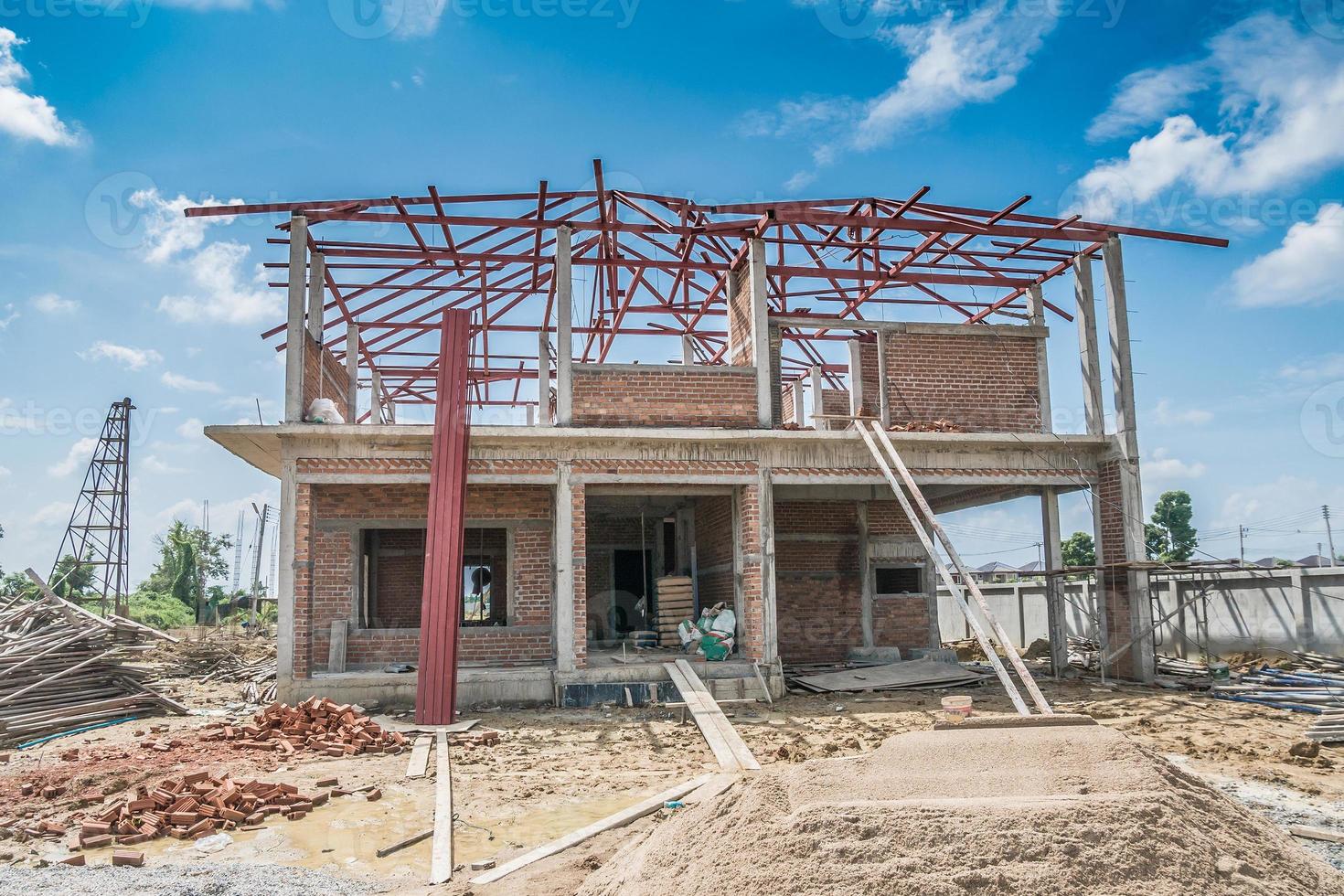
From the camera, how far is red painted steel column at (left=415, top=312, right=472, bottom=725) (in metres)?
12.1

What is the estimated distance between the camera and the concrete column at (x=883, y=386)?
15.0 m

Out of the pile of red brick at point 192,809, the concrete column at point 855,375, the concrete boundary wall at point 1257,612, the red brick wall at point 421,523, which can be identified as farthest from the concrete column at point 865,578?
the pile of red brick at point 192,809

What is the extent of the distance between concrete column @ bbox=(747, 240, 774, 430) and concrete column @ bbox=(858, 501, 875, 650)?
466 cm

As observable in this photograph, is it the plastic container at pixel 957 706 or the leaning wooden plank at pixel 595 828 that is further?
the plastic container at pixel 957 706

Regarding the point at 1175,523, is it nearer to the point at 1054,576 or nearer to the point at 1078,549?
the point at 1078,549

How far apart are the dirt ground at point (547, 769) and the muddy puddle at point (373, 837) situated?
20mm

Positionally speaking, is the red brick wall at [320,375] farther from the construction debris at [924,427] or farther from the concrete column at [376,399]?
the construction debris at [924,427]

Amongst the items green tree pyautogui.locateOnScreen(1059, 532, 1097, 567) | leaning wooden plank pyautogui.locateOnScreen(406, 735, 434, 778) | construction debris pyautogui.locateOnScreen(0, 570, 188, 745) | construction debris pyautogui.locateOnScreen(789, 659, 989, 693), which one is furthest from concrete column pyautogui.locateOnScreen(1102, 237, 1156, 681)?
green tree pyautogui.locateOnScreen(1059, 532, 1097, 567)

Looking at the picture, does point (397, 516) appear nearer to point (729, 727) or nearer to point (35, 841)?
point (729, 727)

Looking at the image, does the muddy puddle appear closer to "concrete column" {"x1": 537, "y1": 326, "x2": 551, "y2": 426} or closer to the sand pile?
the sand pile

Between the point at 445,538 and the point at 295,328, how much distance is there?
3.75m

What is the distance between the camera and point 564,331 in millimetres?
14039

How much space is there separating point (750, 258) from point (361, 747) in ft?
28.8

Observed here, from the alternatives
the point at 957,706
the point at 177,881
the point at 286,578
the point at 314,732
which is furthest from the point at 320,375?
the point at 957,706
